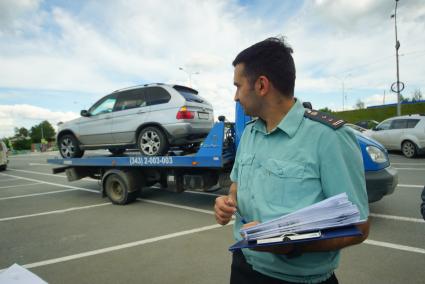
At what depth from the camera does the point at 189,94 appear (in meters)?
6.49

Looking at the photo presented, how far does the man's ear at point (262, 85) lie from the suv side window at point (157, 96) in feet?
16.2

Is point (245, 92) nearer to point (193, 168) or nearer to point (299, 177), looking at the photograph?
point (299, 177)

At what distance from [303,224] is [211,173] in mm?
4687

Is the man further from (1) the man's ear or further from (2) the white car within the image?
(2) the white car

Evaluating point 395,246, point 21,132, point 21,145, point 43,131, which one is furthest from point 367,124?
point 21,132

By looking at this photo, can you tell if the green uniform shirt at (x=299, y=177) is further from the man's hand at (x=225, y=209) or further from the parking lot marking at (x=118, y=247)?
the parking lot marking at (x=118, y=247)

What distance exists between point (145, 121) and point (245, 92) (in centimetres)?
509

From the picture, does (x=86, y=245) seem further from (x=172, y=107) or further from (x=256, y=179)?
(x=256, y=179)

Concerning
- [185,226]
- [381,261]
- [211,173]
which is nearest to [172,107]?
[211,173]

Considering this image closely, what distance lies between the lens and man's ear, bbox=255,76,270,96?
1354 mm

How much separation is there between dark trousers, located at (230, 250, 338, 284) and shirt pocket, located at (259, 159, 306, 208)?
1.30 feet

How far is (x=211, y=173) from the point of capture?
18.6ft

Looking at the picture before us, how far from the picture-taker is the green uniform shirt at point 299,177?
1.15 metres

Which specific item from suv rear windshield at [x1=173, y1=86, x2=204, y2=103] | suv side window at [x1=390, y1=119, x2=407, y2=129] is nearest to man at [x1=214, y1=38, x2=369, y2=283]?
suv rear windshield at [x1=173, y1=86, x2=204, y2=103]
